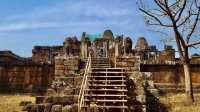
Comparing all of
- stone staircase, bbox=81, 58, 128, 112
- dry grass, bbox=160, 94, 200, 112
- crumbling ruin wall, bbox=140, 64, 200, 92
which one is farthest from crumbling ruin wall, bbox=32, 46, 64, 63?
stone staircase, bbox=81, 58, 128, 112

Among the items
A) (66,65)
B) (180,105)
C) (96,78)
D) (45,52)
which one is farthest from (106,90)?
(45,52)

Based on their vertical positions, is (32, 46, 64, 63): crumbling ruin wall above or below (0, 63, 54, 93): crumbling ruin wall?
above

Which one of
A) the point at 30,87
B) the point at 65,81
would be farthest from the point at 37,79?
the point at 65,81

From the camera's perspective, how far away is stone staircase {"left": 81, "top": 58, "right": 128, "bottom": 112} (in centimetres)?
1902

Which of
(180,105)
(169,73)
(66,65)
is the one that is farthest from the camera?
(169,73)

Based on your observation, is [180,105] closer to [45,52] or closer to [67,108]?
[67,108]

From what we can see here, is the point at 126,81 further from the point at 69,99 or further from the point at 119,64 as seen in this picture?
the point at 69,99

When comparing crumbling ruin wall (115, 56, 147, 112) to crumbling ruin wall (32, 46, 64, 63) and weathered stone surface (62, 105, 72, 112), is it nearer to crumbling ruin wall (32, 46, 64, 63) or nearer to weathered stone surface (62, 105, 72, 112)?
weathered stone surface (62, 105, 72, 112)

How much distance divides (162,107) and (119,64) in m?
2.94

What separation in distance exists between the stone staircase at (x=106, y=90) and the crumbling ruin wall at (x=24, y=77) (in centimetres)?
1211

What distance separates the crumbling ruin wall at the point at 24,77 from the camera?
33.8 m

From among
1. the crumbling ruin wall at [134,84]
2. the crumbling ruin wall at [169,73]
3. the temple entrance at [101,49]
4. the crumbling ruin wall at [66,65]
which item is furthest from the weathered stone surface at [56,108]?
the crumbling ruin wall at [169,73]

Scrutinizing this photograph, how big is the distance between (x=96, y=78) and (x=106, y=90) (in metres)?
1.55

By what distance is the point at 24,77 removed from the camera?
34.2 metres
